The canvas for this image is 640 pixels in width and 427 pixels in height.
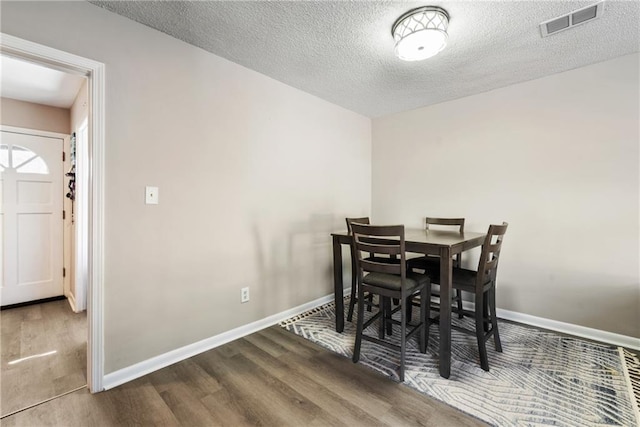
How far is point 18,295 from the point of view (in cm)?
306

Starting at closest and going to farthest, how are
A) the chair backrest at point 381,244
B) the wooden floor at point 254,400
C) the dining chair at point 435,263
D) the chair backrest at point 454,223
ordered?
the wooden floor at point 254,400, the chair backrest at point 381,244, the dining chair at point 435,263, the chair backrest at point 454,223

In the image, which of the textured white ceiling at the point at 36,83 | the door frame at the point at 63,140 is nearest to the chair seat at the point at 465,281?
the textured white ceiling at the point at 36,83

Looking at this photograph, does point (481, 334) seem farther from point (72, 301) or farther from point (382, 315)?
point (72, 301)

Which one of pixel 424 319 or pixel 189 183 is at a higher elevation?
pixel 189 183

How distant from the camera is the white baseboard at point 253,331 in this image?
5.80ft

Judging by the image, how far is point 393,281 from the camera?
1896mm

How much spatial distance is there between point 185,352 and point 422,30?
2.64m

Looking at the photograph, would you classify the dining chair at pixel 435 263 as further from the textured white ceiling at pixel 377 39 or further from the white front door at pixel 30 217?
the white front door at pixel 30 217

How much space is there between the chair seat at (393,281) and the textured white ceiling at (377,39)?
1658 mm

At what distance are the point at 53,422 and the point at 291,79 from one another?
280 centimetres

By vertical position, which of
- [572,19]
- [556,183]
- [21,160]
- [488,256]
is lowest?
[488,256]

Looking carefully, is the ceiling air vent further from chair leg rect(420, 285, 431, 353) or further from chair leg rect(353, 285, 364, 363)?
chair leg rect(353, 285, 364, 363)

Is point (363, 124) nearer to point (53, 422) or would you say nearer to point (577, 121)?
point (577, 121)

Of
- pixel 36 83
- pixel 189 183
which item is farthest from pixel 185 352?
pixel 36 83
